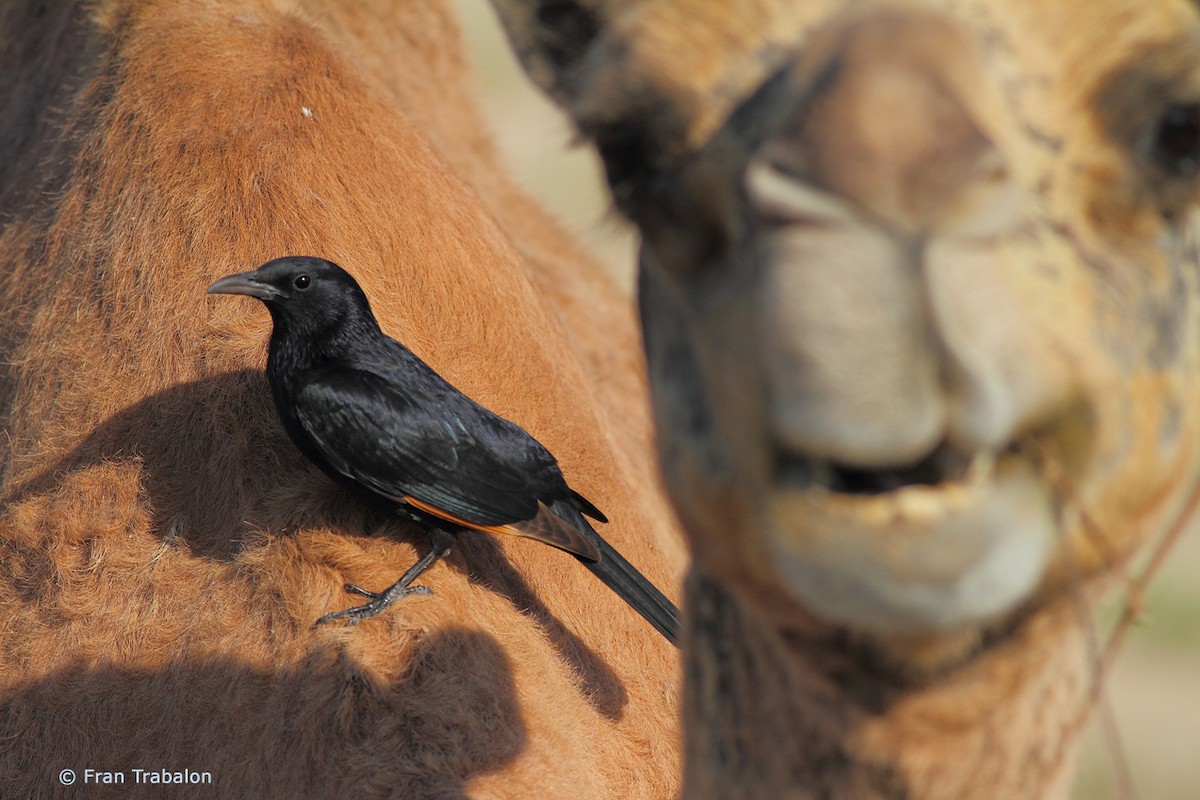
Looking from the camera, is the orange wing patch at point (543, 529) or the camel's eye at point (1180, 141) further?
the orange wing patch at point (543, 529)

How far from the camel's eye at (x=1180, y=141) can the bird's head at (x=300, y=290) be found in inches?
64.1

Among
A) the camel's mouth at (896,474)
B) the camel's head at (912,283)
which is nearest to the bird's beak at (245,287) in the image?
the camel's head at (912,283)

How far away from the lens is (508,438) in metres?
2.69

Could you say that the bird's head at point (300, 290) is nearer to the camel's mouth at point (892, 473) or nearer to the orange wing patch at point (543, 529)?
the orange wing patch at point (543, 529)

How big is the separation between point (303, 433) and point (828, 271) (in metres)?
1.57

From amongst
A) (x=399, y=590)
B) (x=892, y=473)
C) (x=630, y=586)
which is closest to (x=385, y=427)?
(x=399, y=590)

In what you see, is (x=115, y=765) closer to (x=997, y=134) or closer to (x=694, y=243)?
(x=694, y=243)

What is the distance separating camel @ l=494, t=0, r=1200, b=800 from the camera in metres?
1.20

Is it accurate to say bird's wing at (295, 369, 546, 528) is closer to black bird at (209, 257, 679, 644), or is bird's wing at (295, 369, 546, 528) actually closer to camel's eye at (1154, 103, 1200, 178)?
black bird at (209, 257, 679, 644)

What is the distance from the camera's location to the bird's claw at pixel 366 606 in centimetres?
246

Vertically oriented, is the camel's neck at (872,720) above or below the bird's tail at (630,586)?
above

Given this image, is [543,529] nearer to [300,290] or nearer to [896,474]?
[300,290]

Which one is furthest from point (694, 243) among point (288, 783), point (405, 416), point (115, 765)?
point (115, 765)

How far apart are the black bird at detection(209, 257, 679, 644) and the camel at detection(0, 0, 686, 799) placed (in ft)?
0.46
